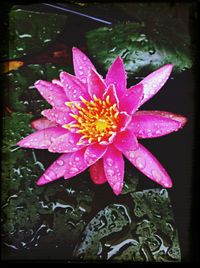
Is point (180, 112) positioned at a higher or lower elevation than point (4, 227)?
higher

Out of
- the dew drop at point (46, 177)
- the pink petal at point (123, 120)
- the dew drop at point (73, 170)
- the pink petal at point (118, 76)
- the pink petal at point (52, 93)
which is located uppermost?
the pink petal at point (118, 76)

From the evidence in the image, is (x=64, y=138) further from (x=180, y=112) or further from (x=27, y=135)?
(x=180, y=112)

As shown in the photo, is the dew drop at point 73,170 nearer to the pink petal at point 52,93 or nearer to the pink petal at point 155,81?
the pink petal at point 52,93

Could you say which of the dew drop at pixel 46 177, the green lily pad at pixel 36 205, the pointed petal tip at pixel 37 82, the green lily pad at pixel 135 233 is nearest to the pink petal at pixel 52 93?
→ the pointed petal tip at pixel 37 82

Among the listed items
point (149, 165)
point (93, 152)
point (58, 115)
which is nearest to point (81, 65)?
point (58, 115)

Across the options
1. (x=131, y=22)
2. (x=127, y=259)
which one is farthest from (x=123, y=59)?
(x=127, y=259)

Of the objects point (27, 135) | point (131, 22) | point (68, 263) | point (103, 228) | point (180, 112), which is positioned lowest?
point (68, 263)
